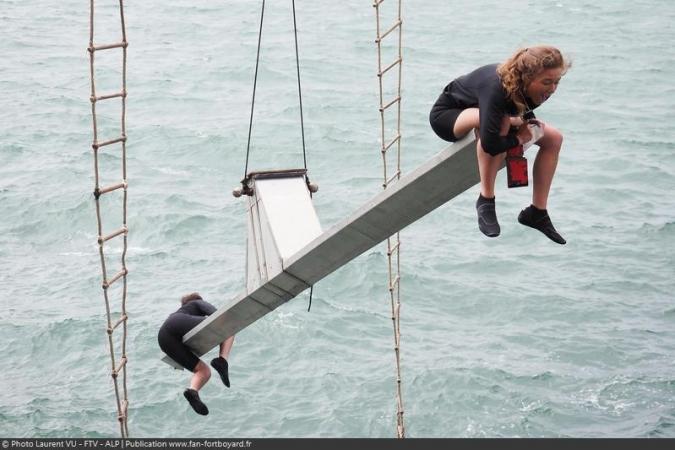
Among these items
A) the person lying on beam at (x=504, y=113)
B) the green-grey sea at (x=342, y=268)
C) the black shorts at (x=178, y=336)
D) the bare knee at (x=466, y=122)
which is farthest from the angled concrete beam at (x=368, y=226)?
the green-grey sea at (x=342, y=268)

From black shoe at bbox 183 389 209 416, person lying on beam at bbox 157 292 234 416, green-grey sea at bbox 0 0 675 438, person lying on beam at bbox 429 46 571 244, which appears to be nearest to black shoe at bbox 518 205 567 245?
person lying on beam at bbox 429 46 571 244

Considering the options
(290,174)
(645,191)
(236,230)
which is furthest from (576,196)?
(290,174)

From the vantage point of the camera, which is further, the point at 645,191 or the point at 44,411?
the point at 645,191

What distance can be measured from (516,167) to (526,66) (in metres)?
0.64

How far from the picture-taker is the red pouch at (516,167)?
6200 millimetres

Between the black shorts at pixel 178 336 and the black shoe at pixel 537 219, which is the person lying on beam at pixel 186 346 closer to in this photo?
the black shorts at pixel 178 336

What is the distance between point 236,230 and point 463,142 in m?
24.1

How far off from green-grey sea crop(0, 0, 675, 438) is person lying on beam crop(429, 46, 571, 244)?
47.4ft

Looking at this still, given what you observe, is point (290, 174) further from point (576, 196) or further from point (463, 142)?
point (576, 196)

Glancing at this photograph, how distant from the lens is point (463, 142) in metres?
6.35

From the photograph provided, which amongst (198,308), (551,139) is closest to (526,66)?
(551,139)

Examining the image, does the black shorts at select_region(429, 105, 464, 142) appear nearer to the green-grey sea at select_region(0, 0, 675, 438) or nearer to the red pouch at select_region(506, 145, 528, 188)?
the red pouch at select_region(506, 145, 528, 188)

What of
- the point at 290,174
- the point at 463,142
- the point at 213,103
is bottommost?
the point at 213,103

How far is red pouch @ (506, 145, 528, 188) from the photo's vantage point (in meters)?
6.20
